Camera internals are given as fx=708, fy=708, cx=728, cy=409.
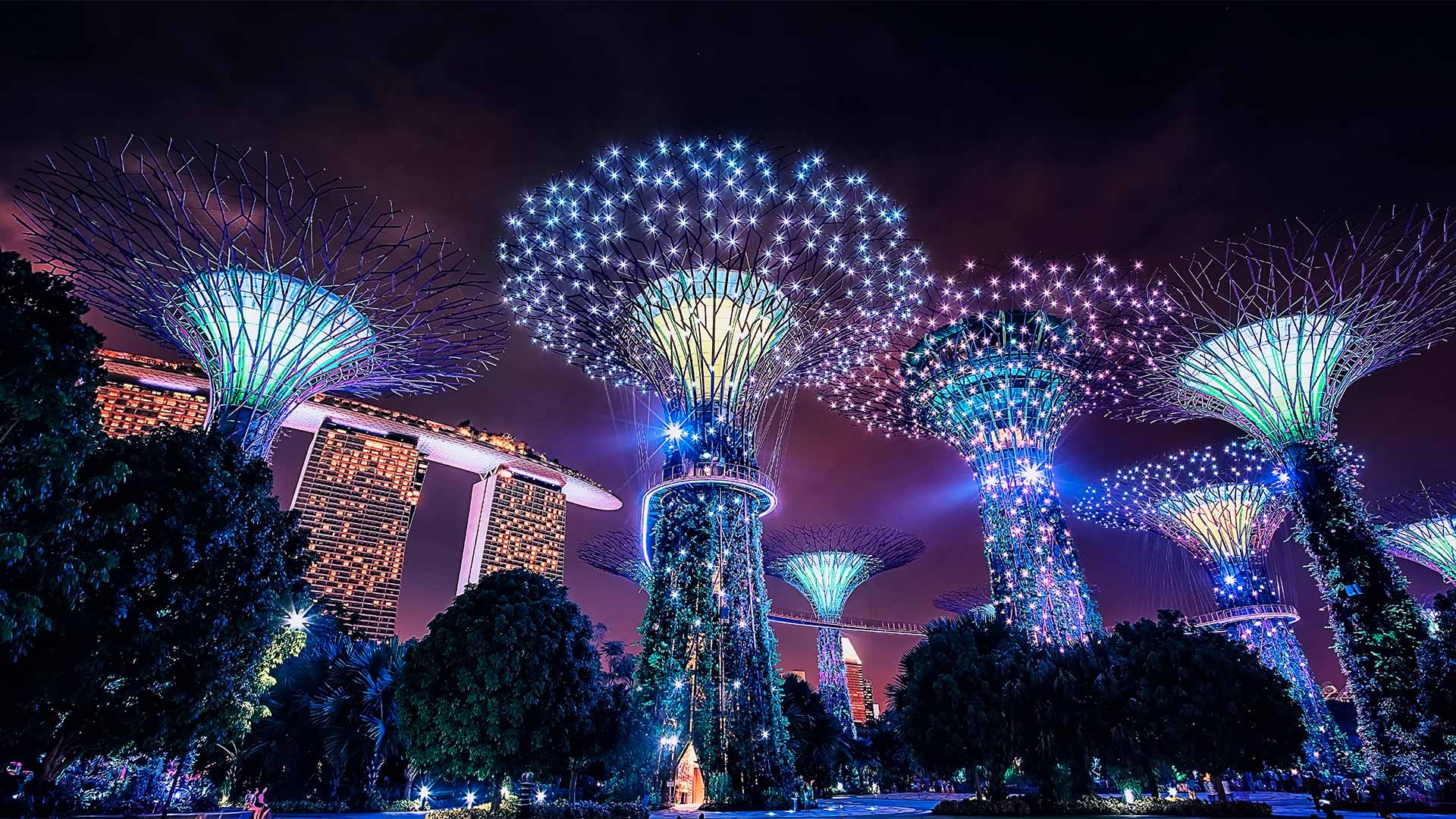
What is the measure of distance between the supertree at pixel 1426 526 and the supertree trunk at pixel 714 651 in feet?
159

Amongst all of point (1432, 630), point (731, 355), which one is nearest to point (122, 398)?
point (731, 355)

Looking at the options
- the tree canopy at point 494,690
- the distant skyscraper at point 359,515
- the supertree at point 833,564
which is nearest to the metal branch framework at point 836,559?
the supertree at point 833,564

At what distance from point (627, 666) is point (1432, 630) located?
61.7 m

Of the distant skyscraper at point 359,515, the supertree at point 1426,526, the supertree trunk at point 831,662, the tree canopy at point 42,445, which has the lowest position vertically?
the tree canopy at point 42,445

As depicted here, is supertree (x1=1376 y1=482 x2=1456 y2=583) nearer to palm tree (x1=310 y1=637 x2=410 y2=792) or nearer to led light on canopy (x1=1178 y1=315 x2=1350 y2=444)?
led light on canopy (x1=1178 y1=315 x2=1350 y2=444)

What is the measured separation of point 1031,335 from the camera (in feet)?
124

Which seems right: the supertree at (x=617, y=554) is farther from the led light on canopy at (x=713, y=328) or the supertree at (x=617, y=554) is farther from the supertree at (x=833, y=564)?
the led light on canopy at (x=713, y=328)

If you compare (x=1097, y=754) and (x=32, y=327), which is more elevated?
(x=32, y=327)

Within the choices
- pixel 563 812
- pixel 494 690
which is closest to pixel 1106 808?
pixel 563 812

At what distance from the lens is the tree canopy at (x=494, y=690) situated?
20.6m

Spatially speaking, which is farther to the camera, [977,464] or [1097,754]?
[977,464]

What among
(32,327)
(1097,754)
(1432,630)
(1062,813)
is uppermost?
(32,327)

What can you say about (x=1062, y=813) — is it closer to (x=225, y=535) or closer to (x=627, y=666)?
(x=225, y=535)

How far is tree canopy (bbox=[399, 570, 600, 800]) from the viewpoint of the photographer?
2059 cm
